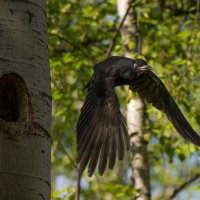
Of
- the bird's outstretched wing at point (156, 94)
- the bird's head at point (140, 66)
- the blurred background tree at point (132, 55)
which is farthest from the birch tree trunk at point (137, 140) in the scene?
the bird's head at point (140, 66)

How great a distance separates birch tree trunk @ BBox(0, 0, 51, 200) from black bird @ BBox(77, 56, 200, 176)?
30.1 inches

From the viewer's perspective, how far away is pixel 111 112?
3.97 m

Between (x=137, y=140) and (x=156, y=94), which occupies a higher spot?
(x=156, y=94)

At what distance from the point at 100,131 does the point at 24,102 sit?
133cm

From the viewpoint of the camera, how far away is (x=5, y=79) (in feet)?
8.23

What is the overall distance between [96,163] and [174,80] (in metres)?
2.22

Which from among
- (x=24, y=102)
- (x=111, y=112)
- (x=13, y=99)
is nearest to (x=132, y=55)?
(x=111, y=112)

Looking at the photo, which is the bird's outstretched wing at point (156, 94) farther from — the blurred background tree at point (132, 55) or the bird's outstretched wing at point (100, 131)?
the bird's outstretched wing at point (100, 131)

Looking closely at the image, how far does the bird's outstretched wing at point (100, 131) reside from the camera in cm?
337

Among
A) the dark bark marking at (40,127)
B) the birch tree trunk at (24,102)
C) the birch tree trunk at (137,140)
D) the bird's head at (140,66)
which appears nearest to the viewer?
the birch tree trunk at (24,102)

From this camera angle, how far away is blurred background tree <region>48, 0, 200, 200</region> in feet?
17.9

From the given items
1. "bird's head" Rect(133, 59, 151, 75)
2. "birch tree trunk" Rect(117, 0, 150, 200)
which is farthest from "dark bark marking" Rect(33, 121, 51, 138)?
"birch tree trunk" Rect(117, 0, 150, 200)

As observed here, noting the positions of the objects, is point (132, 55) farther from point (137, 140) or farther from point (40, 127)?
point (40, 127)

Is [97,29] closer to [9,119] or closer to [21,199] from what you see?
[9,119]
